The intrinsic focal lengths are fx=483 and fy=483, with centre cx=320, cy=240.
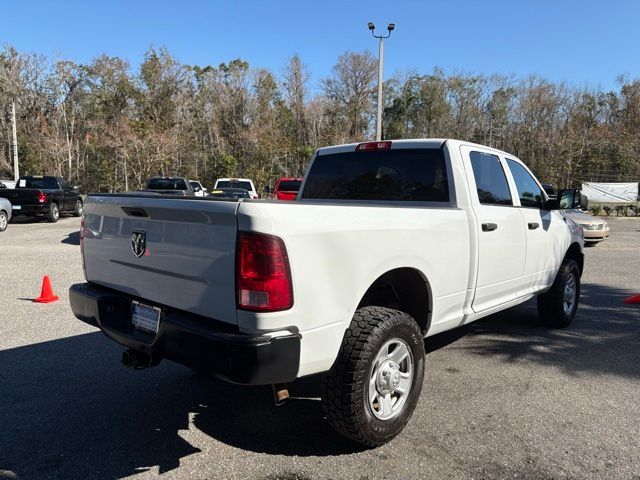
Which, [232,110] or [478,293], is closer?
[478,293]

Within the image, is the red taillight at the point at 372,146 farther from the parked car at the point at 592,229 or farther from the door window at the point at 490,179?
the parked car at the point at 592,229

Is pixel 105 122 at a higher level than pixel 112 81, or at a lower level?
lower

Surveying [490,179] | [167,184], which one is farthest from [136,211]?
[167,184]

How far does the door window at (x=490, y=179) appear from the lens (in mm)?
4219

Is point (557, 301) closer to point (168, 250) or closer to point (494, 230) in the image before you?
point (494, 230)

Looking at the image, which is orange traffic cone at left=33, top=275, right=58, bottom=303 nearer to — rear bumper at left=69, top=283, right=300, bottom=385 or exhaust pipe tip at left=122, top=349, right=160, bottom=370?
exhaust pipe tip at left=122, top=349, right=160, bottom=370

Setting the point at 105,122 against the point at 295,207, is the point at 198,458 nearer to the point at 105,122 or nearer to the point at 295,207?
the point at 295,207

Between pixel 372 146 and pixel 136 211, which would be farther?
pixel 372 146

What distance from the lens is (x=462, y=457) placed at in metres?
2.96

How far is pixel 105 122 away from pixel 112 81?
11.5 feet

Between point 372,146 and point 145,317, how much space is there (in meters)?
2.51

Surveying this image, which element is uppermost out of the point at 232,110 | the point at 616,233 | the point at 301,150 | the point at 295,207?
the point at 232,110

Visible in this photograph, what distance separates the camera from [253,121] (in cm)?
4362

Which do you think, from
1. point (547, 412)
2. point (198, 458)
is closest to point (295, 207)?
point (198, 458)
